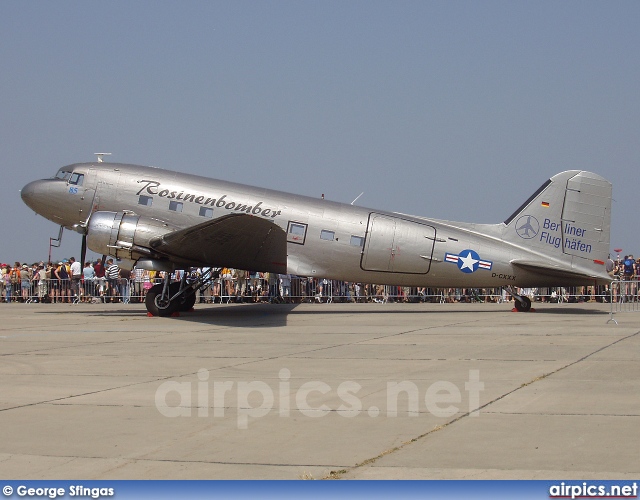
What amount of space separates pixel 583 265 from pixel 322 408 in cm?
1427

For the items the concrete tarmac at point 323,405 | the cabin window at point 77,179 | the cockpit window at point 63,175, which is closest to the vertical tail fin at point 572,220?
the concrete tarmac at point 323,405

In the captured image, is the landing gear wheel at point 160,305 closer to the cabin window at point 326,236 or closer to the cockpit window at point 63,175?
the cockpit window at point 63,175

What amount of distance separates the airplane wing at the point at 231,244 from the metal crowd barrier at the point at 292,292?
869 cm

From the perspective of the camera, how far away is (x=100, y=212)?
750 inches

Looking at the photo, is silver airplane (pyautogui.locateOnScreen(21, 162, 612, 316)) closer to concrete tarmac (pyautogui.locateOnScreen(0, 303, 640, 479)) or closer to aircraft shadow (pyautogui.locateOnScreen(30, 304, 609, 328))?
aircraft shadow (pyautogui.locateOnScreen(30, 304, 609, 328))

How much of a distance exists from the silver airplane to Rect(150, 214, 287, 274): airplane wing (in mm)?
77

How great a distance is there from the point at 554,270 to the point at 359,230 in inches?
210

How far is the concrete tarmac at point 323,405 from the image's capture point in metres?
5.46

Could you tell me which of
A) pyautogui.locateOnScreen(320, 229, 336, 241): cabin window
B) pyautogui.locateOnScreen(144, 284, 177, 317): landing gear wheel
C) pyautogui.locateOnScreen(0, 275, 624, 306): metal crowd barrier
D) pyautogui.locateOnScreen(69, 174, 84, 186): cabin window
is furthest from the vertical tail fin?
pyautogui.locateOnScreen(69, 174, 84, 186): cabin window

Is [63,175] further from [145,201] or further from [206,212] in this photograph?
[206,212]

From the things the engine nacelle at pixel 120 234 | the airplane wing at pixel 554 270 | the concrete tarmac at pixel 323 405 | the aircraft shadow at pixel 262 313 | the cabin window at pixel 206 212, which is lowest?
the concrete tarmac at pixel 323 405

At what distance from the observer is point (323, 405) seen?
301 inches

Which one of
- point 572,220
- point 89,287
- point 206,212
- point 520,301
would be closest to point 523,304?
point 520,301

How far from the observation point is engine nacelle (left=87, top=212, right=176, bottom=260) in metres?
18.5
